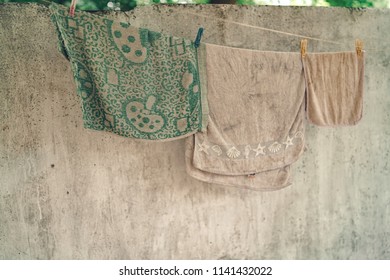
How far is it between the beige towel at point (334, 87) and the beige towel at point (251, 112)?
6 centimetres

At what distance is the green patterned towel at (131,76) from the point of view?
4.92 feet

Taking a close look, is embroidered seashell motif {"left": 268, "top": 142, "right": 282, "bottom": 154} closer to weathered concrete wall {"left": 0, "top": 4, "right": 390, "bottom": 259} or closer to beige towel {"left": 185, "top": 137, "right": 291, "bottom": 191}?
beige towel {"left": 185, "top": 137, "right": 291, "bottom": 191}

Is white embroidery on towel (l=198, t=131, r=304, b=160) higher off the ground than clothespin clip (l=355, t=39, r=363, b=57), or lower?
lower

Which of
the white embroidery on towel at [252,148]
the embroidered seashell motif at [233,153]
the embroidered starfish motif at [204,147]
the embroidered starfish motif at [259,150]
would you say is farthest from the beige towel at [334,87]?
the embroidered starfish motif at [204,147]

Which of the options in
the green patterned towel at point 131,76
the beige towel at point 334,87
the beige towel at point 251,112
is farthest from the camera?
the beige towel at point 334,87

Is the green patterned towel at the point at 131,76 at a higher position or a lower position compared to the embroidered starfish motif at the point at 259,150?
higher

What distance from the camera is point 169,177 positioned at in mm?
2021

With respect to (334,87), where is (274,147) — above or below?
below

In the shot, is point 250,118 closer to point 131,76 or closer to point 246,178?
point 246,178

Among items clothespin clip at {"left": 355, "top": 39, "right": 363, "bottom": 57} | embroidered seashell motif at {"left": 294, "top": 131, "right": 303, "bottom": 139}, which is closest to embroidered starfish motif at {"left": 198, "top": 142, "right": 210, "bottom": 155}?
embroidered seashell motif at {"left": 294, "top": 131, "right": 303, "bottom": 139}

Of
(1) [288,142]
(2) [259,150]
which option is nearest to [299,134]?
(1) [288,142]

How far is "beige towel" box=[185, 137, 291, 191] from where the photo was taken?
1.82 metres

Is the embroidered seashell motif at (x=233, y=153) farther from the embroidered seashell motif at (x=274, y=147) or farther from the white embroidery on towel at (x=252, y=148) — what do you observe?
the embroidered seashell motif at (x=274, y=147)

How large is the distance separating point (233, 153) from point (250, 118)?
215mm
